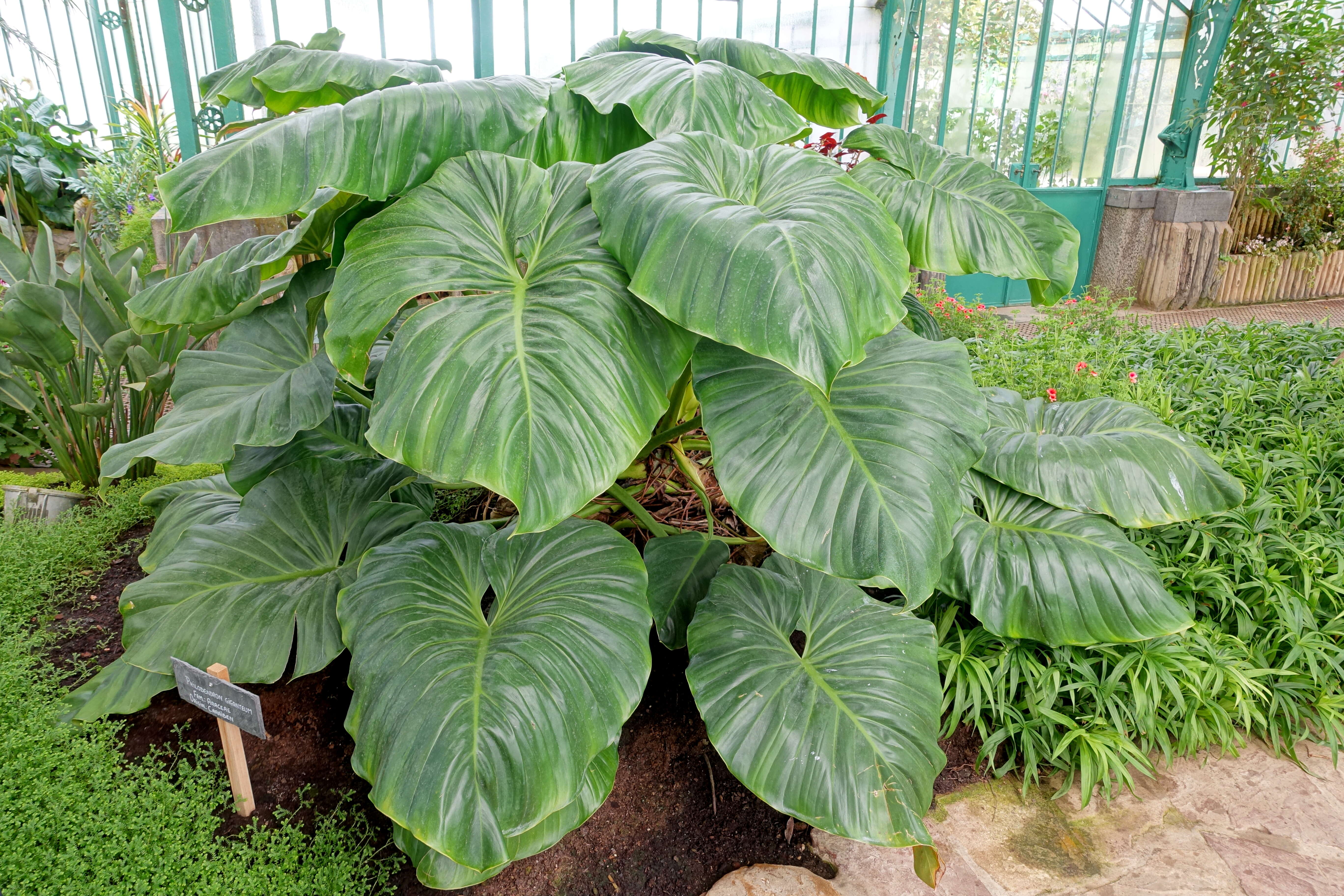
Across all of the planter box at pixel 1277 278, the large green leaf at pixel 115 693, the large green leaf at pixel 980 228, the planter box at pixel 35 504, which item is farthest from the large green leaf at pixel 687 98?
the planter box at pixel 1277 278

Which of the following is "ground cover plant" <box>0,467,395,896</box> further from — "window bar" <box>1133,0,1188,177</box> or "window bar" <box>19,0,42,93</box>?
"window bar" <box>1133,0,1188,177</box>

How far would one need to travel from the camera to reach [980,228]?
5.36 feet

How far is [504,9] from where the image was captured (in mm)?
3693

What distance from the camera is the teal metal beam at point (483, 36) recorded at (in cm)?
351

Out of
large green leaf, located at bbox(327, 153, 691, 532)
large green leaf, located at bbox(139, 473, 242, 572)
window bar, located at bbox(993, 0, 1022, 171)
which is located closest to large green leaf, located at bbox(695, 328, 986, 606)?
large green leaf, located at bbox(327, 153, 691, 532)

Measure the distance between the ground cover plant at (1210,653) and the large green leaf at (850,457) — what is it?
2.07 ft

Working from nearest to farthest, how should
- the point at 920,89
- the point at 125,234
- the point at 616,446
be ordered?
1. the point at 616,446
2. the point at 125,234
3. the point at 920,89

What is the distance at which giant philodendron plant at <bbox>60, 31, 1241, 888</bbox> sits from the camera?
108 centimetres

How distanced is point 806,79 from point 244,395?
151 centimetres

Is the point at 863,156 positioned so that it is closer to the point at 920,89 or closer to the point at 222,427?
the point at 920,89

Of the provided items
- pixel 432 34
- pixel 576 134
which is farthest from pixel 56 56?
pixel 576 134

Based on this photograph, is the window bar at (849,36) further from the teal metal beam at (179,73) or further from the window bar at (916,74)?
the teal metal beam at (179,73)

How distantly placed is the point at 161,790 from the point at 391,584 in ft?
1.83

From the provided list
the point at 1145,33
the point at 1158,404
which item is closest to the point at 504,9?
the point at 1158,404
